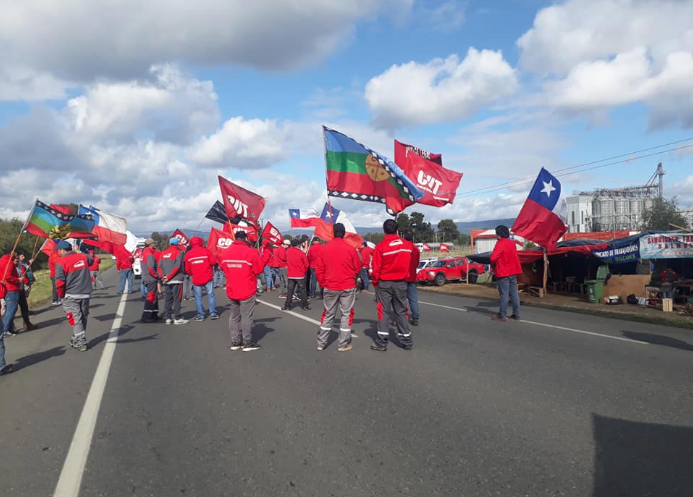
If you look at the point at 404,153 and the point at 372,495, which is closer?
the point at 372,495

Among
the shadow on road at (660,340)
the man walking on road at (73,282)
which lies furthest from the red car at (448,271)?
the man walking on road at (73,282)

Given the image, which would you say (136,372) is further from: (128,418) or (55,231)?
(55,231)

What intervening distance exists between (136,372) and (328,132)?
25.4 feet

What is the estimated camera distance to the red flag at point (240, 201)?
15.8 metres

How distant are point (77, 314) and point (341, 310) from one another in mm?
4464

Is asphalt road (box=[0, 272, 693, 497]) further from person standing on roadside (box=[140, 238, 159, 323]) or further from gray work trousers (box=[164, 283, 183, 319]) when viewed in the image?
person standing on roadside (box=[140, 238, 159, 323])

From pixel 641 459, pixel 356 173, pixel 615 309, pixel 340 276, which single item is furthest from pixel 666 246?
pixel 641 459

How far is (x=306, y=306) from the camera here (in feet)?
41.1

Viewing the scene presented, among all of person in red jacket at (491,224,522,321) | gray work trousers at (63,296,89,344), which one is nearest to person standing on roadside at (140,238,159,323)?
gray work trousers at (63,296,89,344)

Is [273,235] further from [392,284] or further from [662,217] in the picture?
[662,217]

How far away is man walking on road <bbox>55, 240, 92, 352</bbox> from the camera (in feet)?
24.6

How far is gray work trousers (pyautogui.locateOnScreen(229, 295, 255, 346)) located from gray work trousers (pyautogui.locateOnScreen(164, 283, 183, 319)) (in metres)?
3.54

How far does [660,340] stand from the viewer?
7.50 m

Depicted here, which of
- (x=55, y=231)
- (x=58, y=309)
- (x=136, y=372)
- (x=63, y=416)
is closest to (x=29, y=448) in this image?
(x=63, y=416)
